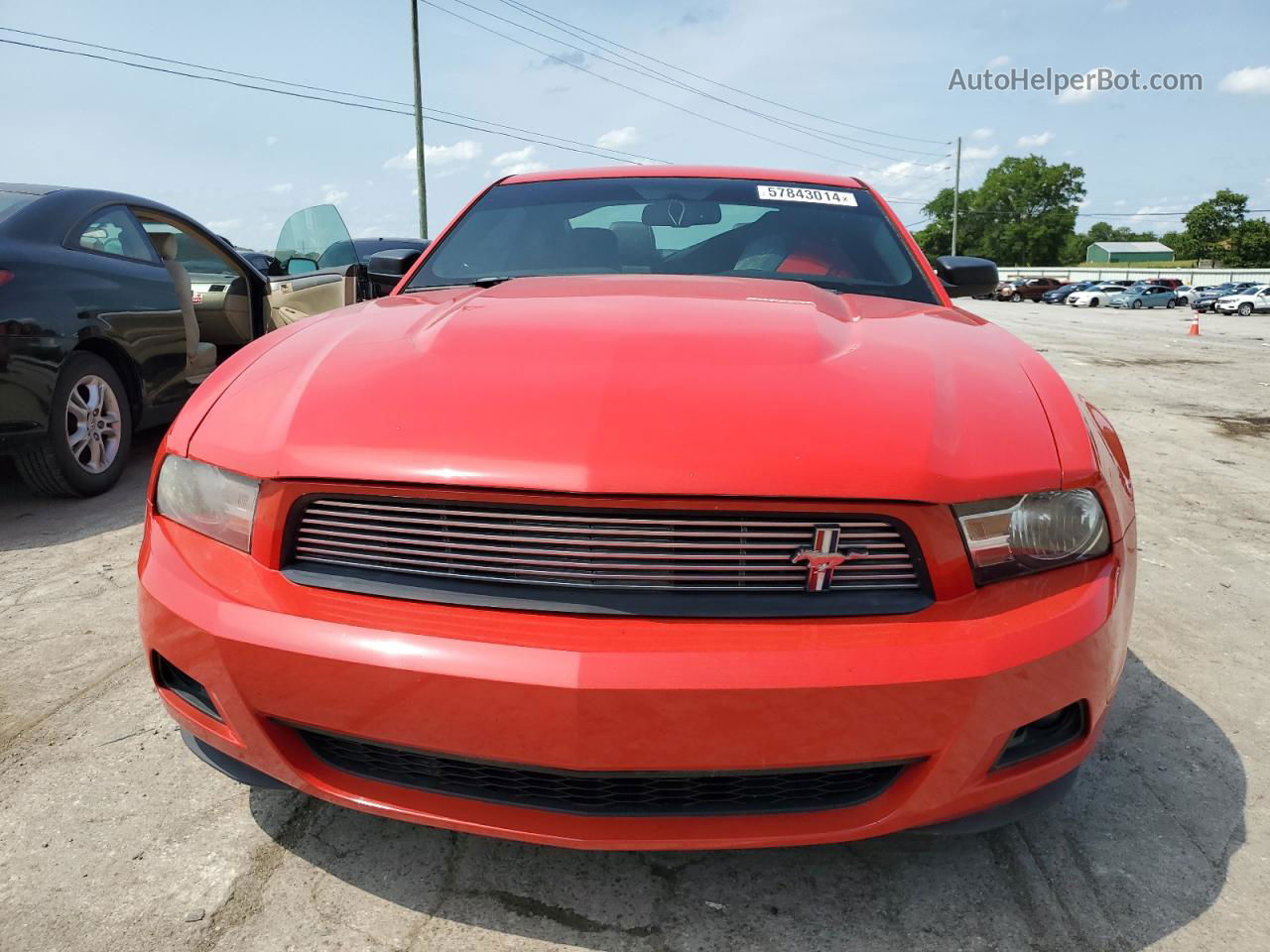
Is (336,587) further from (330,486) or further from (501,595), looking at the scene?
(501,595)

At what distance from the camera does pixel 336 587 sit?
1.44 metres

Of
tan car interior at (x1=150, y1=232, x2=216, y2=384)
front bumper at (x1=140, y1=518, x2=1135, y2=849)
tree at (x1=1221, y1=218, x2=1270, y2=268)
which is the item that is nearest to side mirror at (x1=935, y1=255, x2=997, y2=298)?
front bumper at (x1=140, y1=518, x2=1135, y2=849)

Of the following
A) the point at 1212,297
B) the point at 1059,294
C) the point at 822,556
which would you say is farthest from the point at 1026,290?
the point at 822,556

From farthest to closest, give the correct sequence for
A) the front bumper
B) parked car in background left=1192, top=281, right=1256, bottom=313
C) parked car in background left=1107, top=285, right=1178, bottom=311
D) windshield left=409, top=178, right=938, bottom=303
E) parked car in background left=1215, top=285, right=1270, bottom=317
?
parked car in background left=1107, top=285, right=1178, bottom=311 → parked car in background left=1192, top=281, right=1256, bottom=313 → parked car in background left=1215, top=285, right=1270, bottom=317 → windshield left=409, top=178, right=938, bottom=303 → the front bumper

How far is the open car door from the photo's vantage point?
608 cm

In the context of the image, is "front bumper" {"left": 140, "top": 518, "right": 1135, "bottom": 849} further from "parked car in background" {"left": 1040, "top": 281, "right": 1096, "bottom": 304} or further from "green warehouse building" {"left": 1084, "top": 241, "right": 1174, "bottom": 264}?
"green warehouse building" {"left": 1084, "top": 241, "right": 1174, "bottom": 264}

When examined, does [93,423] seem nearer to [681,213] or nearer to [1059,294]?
[681,213]

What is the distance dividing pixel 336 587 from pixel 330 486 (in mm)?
160

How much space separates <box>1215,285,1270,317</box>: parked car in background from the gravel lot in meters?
42.1

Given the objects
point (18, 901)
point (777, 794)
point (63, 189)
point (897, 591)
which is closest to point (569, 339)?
point (897, 591)

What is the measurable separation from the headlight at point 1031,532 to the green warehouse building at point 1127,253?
123266 mm

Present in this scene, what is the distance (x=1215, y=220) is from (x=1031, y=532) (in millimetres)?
108022

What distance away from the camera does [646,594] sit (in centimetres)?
139

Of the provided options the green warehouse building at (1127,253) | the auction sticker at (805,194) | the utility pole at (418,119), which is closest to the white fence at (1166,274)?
the green warehouse building at (1127,253)
